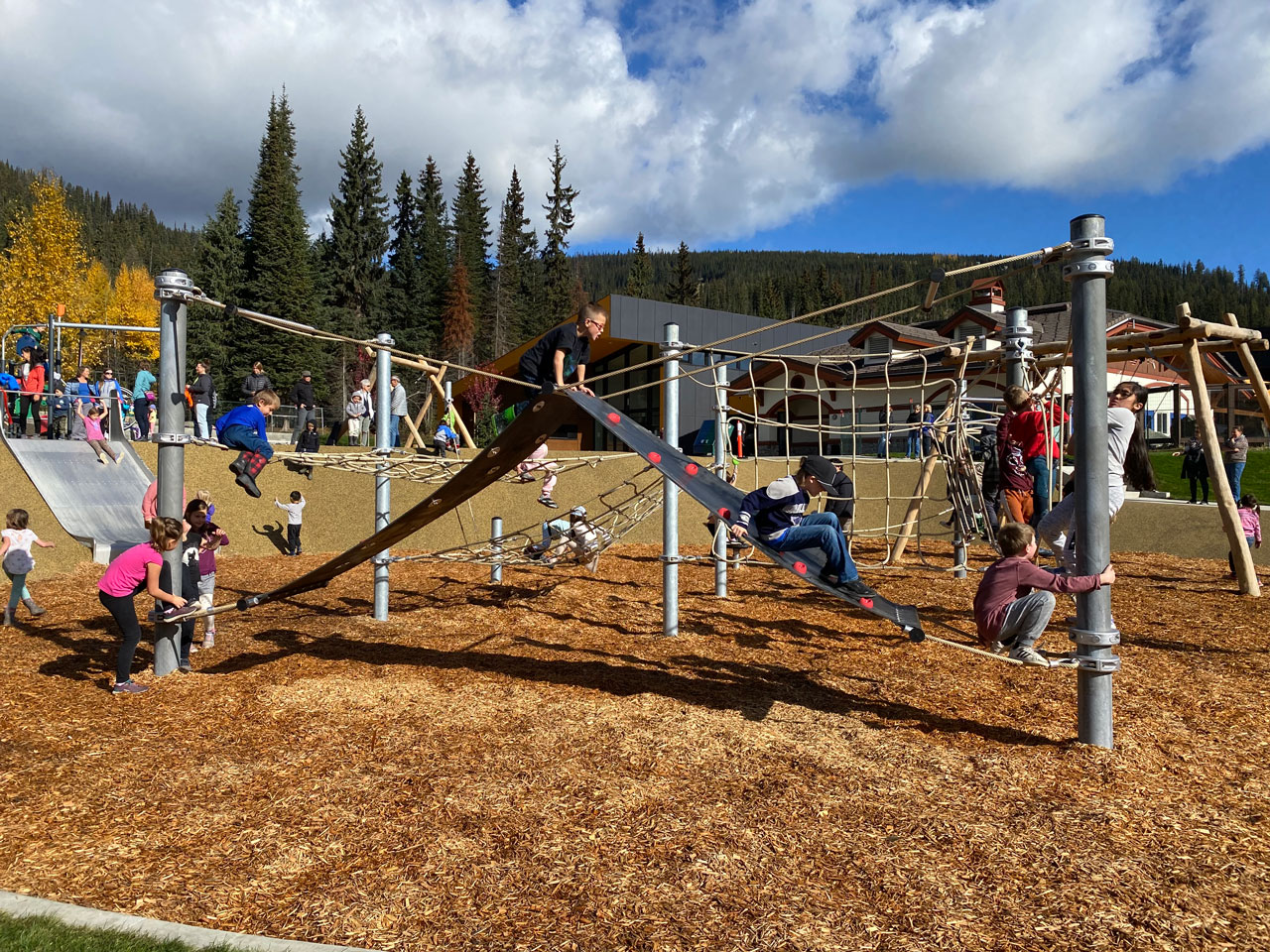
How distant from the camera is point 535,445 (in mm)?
5547

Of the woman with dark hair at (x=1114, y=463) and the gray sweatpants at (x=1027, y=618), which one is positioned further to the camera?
the woman with dark hair at (x=1114, y=463)

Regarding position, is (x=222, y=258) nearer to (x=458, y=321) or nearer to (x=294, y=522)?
(x=458, y=321)

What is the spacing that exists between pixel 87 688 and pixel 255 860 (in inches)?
126

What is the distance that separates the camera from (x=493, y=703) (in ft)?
17.9

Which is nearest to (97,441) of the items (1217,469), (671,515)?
(671,515)

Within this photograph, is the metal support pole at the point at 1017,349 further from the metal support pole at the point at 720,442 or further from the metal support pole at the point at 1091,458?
the metal support pole at the point at 1091,458

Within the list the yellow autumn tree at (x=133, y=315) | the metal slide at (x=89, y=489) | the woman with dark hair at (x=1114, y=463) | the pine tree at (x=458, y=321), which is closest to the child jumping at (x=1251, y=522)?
the woman with dark hair at (x=1114, y=463)

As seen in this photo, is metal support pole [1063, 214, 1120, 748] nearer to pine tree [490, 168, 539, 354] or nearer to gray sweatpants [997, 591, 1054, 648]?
gray sweatpants [997, 591, 1054, 648]

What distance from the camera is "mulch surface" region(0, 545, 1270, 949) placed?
118 inches

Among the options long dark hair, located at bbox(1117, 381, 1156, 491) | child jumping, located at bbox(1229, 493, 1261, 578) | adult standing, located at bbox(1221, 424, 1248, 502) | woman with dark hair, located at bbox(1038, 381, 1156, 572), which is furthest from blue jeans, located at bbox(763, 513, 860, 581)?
adult standing, located at bbox(1221, 424, 1248, 502)

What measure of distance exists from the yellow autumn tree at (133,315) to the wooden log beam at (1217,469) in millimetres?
40514

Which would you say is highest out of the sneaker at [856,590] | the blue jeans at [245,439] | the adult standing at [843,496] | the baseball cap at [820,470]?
the blue jeans at [245,439]

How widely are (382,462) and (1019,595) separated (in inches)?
201

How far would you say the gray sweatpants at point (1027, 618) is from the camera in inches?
177
